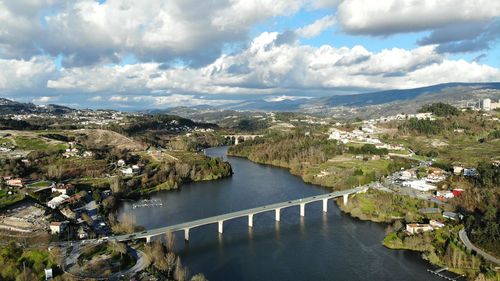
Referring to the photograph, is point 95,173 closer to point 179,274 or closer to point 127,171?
point 127,171

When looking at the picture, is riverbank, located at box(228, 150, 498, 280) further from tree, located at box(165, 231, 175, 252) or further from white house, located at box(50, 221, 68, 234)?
white house, located at box(50, 221, 68, 234)

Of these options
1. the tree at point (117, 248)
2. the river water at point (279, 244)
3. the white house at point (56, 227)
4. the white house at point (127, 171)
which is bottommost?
the river water at point (279, 244)

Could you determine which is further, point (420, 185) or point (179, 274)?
point (420, 185)

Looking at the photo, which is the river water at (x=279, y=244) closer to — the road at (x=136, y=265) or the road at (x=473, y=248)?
the road at (x=136, y=265)

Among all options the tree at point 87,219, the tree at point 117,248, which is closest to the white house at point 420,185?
the tree at point 117,248

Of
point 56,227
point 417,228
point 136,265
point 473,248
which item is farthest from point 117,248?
point 473,248

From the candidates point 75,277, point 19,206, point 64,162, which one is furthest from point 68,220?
point 64,162

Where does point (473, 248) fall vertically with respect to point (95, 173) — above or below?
below

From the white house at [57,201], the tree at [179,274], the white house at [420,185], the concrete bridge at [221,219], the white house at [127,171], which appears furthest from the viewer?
the white house at [127,171]

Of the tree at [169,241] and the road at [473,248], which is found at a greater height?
the tree at [169,241]
